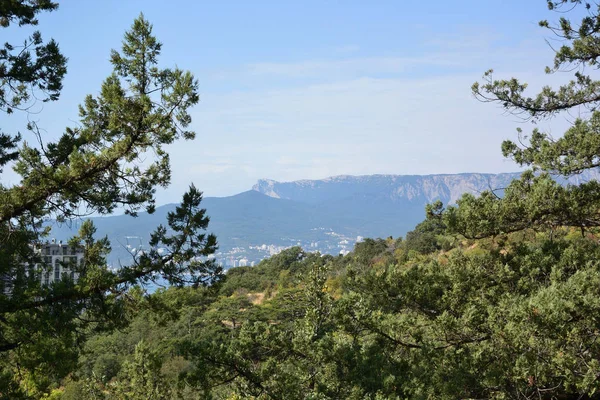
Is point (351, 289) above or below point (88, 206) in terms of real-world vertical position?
below

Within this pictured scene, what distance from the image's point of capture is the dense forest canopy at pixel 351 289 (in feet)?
13.8

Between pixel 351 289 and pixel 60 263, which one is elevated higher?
pixel 60 263

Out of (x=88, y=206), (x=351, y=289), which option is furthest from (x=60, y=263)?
(x=351, y=289)

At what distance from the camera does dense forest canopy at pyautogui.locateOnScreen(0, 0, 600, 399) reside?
166 inches

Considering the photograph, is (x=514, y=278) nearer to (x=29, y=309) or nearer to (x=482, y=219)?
(x=482, y=219)

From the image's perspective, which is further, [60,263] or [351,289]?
[351,289]

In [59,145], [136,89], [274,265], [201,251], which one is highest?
[136,89]

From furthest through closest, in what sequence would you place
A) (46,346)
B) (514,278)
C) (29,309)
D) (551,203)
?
1. (514,278)
2. (551,203)
3. (46,346)
4. (29,309)

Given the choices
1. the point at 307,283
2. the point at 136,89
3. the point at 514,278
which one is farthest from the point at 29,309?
the point at 514,278

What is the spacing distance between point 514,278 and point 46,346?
538 centimetres

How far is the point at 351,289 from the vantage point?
6.53 m

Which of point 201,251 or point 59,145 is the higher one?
point 59,145

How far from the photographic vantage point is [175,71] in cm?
422

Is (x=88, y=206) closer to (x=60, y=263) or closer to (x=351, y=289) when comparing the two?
(x=60, y=263)
